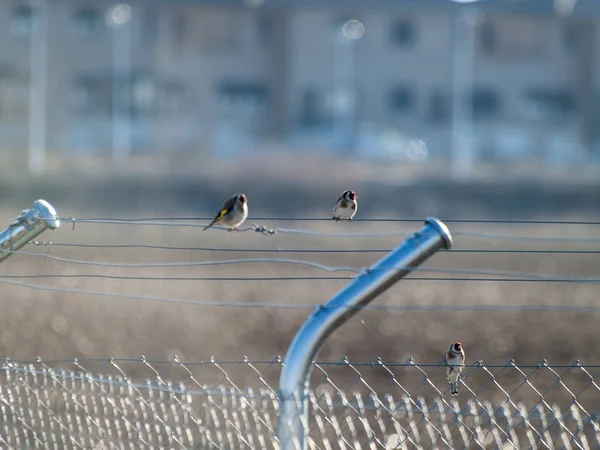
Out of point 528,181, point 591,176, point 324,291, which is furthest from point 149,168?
point 324,291

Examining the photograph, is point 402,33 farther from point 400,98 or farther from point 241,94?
point 241,94

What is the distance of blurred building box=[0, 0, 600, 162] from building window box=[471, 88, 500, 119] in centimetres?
7

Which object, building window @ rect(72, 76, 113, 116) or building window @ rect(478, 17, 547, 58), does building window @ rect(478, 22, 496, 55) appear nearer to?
building window @ rect(478, 17, 547, 58)

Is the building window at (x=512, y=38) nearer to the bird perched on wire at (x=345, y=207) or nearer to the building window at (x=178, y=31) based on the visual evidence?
the building window at (x=178, y=31)

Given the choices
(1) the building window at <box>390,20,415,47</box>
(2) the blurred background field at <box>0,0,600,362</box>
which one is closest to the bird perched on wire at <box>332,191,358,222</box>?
(2) the blurred background field at <box>0,0,600,362</box>

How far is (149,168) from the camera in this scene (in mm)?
40312

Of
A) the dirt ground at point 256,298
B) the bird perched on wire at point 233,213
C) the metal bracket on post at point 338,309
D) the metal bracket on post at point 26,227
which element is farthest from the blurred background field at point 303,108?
the metal bracket on post at point 338,309

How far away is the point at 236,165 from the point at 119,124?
8.19 meters

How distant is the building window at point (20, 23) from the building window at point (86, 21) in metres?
1.94

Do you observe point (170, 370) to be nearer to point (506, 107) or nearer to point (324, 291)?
point (324, 291)

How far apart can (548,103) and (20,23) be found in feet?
81.0

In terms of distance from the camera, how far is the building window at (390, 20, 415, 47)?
166 feet

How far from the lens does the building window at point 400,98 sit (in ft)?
164

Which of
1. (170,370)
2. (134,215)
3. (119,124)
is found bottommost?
(170,370)
